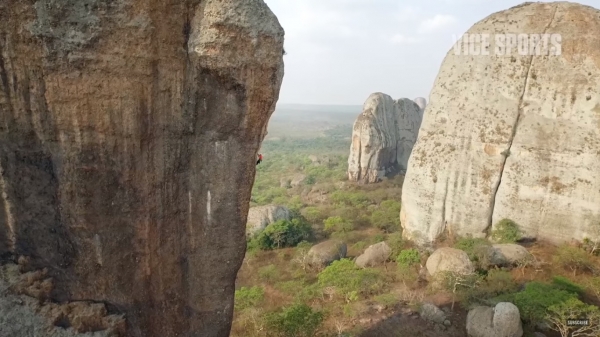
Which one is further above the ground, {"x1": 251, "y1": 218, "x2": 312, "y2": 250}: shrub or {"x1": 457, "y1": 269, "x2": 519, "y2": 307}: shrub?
{"x1": 457, "y1": 269, "x2": 519, "y2": 307}: shrub

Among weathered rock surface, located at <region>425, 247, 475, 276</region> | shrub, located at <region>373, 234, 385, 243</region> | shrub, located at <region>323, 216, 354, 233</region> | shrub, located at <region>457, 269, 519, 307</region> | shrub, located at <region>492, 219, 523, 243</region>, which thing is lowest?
shrub, located at <region>323, 216, 354, 233</region>

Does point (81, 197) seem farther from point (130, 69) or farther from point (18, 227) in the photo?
point (130, 69)

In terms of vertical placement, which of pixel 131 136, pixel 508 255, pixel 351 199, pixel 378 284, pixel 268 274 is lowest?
pixel 268 274

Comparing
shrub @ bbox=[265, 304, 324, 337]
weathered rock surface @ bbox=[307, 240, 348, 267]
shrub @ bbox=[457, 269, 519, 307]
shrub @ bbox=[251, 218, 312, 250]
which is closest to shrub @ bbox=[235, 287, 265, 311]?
shrub @ bbox=[265, 304, 324, 337]

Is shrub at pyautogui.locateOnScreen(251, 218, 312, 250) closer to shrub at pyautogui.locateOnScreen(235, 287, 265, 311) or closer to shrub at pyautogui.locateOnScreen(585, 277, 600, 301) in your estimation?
shrub at pyautogui.locateOnScreen(235, 287, 265, 311)

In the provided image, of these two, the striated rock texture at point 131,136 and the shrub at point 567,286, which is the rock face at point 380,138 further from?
the striated rock texture at point 131,136

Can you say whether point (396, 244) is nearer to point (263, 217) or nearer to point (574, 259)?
point (574, 259)


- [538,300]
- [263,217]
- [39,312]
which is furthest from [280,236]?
[39,312]
